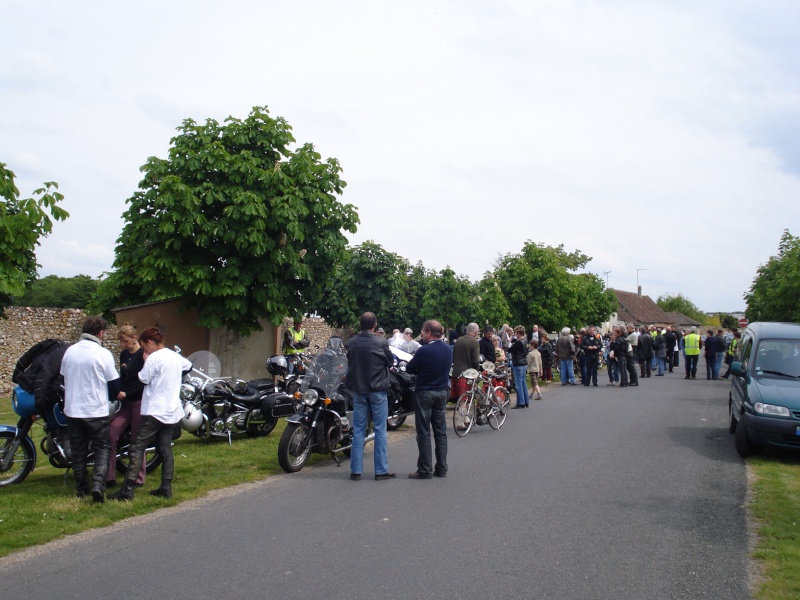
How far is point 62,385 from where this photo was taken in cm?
806

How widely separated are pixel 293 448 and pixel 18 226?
488cm

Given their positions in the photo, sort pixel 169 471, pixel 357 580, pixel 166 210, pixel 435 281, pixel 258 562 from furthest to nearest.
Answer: pixel 435 281, pixel 166 210, pixel 169 471, pixel 258 562, pixel 357 580

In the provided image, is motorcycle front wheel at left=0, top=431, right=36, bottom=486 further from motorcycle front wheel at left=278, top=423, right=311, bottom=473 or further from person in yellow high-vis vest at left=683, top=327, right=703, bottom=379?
person in yellow high-vis vest at left=683, top=327, right=703, bottom=379

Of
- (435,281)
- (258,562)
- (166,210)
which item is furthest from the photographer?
(435,281)

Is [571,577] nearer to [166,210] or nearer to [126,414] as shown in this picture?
[126,414]

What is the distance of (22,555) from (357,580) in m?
2.76

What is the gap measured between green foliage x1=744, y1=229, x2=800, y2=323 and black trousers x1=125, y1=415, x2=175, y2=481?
22.7 metres

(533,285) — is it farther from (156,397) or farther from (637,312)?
(637,312)

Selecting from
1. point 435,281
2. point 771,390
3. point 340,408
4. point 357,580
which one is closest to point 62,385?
point 340,408

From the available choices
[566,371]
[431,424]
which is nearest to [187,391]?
[431,424]

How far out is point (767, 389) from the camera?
420 inches

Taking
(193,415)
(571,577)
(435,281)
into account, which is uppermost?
(435,281)

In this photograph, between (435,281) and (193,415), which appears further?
(435,281)

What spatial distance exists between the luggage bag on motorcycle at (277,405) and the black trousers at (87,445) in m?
3.37
